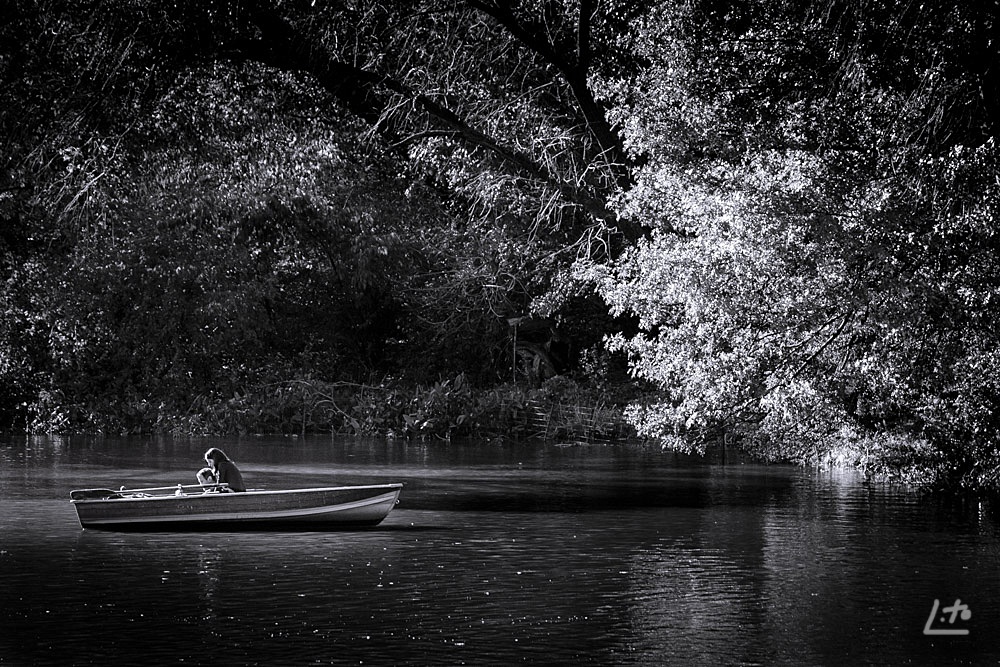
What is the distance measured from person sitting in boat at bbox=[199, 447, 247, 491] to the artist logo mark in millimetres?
11089

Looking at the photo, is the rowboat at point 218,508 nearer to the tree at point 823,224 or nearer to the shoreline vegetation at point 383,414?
the tree at point 823,224

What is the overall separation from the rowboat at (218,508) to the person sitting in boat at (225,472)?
323 mm

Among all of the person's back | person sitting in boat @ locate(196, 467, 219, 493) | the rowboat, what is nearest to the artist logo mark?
the rowboat

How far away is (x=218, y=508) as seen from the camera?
2195 cm

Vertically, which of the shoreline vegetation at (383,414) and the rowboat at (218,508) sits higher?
the shoreline vegetation at (383,414)

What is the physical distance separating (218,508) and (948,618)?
37.4 ft

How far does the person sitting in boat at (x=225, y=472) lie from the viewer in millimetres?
22453

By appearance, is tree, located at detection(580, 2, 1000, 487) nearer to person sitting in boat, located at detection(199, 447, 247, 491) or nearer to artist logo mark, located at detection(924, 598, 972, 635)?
artist logo mark, located at detection(924, 598, 972, 635)

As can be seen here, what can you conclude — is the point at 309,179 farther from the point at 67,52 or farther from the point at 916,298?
the point at 916,298

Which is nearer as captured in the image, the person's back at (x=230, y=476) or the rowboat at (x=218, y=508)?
the rowboat at (x=218, y=508)

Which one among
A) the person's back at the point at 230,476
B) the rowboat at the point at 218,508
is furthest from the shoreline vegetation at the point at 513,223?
the person's back at the point at 230,476

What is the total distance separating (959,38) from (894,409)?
24.3ft

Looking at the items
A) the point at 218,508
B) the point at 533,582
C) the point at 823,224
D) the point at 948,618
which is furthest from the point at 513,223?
the point at 948,618

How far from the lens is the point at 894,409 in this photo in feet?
78.5
